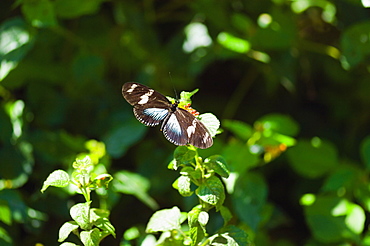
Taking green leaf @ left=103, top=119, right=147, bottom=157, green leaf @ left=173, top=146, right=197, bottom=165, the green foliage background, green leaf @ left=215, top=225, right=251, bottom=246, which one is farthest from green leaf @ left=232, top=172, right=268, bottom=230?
green leaf @ left=173, top=146, right=197, bottom=165

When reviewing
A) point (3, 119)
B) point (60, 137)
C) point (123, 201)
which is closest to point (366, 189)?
point (123, 201)

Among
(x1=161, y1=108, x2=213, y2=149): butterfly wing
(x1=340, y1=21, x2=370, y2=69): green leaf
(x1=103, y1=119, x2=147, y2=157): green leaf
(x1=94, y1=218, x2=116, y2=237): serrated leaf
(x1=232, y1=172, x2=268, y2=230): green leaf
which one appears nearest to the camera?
(x1=161, y1=108, x2=213, y2=149): butterfly wing

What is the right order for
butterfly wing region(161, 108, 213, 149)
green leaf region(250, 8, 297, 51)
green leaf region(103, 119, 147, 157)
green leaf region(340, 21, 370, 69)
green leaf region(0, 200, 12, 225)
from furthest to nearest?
green leaf region(250, 8, 297, 51) < green leaf region(340, 21, 370, 69) < green leaf region(103, 119, 147, 157) < green leaf region(0, 200, 12, 225) < butterfly wing region(161, 108, 213, 149)

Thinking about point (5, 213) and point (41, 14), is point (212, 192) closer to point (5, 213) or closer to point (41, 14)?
point (5, 213)

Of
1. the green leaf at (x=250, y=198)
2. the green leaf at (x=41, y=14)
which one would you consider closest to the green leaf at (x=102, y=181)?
the green leaf at (x=250, y=198)

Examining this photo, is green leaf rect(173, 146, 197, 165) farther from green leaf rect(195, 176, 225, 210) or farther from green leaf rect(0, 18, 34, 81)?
green leaf rect(0, 18, 34, 81)

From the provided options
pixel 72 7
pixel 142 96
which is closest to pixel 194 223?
pixel 142 96

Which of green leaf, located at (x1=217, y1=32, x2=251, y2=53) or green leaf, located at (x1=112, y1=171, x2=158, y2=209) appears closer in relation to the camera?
green leaf, located at (x1=112, y1=171, x2=158, y2=209)

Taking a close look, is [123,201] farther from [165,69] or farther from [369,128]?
[369,128]
